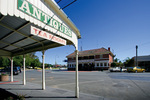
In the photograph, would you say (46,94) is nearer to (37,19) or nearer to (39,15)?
(37,19)

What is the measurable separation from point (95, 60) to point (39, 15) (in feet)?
133

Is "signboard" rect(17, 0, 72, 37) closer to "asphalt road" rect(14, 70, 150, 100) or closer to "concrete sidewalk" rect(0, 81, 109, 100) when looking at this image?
"concrete sidewalk" rect(0, 81, 109, 100)

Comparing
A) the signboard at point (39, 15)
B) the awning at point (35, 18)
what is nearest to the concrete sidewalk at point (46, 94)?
the awning at point (35, 18)

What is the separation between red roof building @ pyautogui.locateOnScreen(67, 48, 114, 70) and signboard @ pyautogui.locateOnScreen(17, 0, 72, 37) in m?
36.9

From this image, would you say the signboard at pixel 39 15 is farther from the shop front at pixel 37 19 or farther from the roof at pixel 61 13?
the roof at pixel 61 13

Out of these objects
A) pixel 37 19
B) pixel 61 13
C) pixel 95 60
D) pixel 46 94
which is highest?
pixel 61 13

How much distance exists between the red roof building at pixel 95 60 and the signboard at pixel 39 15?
3693 centimetres

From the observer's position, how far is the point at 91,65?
4428cm

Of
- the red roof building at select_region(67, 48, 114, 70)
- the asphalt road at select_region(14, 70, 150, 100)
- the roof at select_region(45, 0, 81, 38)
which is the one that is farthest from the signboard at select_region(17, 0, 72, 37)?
the red roof building at select_region(67, 48, 114, 70)

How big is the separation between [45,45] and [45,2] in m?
3.69

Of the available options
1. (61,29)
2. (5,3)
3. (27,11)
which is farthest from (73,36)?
(5,3)

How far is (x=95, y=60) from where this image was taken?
4331 cm

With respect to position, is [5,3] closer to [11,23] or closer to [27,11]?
[27,11]

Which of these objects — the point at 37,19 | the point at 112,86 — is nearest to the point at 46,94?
the point at 37,19
